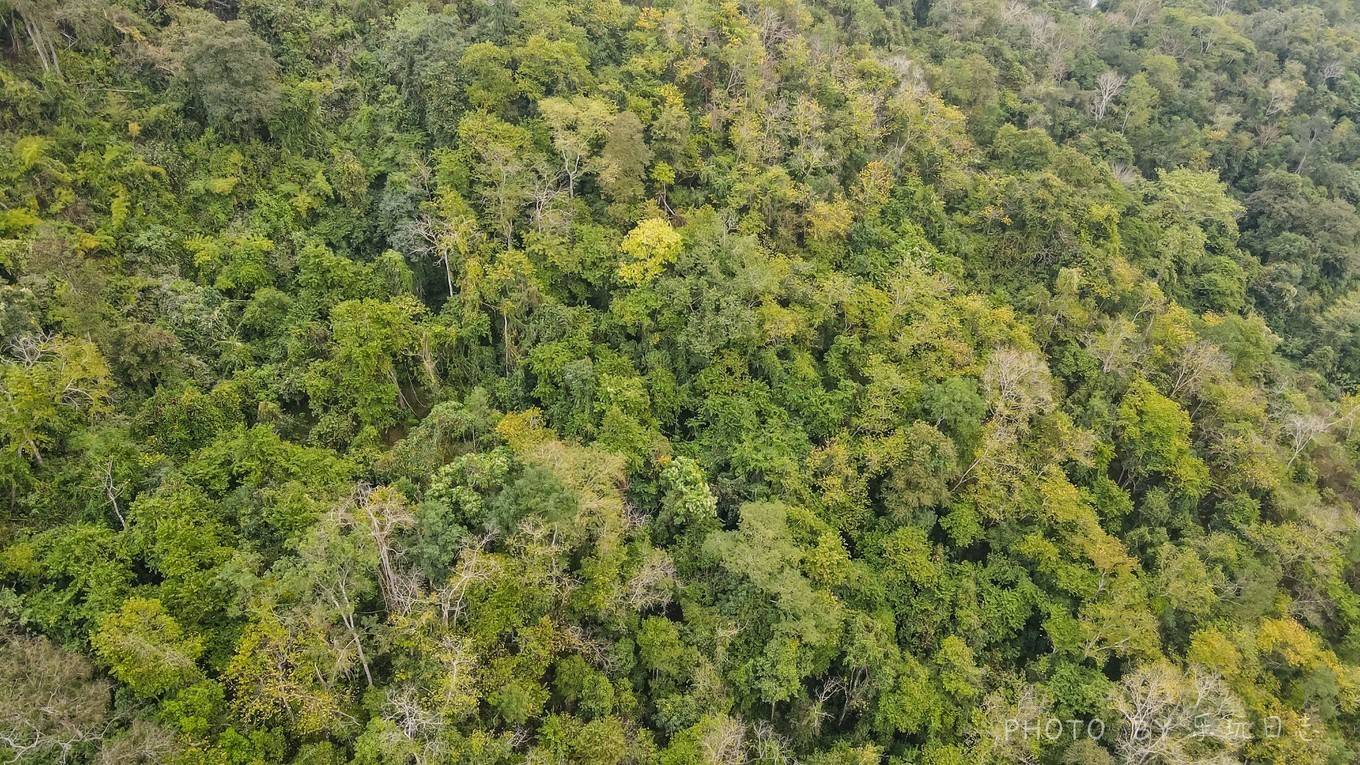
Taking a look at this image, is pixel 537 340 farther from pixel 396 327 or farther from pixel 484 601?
pixel 484 601

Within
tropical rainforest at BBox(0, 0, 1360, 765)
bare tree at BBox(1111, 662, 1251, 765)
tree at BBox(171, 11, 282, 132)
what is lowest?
bare tree at BBox(1111, 662, 1251, 765)

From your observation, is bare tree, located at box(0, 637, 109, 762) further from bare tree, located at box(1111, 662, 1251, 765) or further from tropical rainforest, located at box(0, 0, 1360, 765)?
bare tree, located at box(1111, 662, 1251, 765)

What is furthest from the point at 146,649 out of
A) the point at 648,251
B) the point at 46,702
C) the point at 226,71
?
the point at 226,71

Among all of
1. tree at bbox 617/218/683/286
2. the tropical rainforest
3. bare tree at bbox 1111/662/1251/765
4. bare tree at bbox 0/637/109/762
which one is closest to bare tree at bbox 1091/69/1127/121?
the tropical rainforest

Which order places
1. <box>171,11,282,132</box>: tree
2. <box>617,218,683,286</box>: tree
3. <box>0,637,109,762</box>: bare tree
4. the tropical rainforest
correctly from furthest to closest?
<box>617,218,683,286</box>: tree < <box>171,11,282,132</box>: tree < the tropical rainforest < <box>0,637,109,762</box>: bare tree

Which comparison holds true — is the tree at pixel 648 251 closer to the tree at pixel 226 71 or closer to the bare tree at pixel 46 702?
the tree at pixel 226 71

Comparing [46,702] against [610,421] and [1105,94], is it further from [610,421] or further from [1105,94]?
[1105,94]

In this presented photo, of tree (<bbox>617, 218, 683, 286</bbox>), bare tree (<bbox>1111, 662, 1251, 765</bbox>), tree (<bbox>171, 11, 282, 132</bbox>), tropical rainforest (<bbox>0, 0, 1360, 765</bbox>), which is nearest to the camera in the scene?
tropical rainforest (<bbox>0, 0, 1360, 765</bbox>)

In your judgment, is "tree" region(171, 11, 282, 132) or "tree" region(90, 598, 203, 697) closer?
"tree" region(90, 598, 203, 697)

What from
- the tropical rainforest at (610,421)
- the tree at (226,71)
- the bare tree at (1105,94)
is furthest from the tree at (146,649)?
the bare tree at (1105,94)
